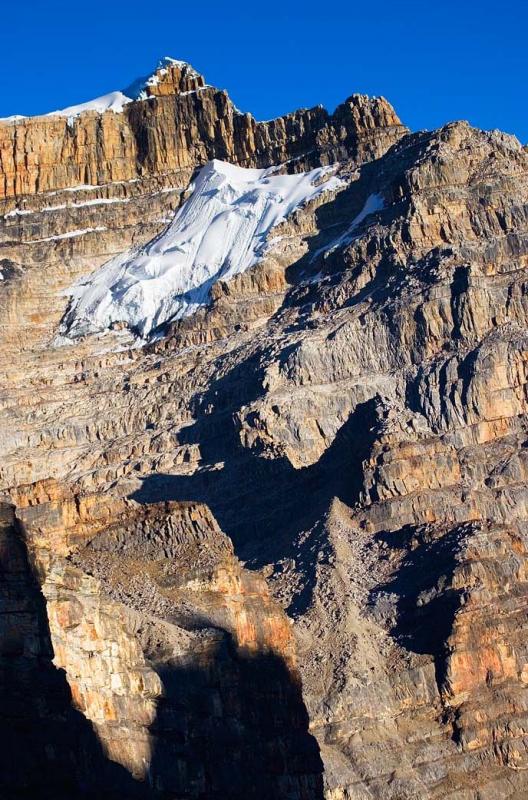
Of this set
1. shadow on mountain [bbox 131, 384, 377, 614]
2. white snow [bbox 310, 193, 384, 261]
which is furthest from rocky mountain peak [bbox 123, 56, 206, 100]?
shadow on mountain [bbox 131, 384, 377, 614]

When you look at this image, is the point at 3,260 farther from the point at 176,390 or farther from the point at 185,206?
the point at 176,390

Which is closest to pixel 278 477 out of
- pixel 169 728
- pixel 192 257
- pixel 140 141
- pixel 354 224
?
pixel 354 224

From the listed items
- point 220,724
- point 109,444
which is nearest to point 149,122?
point 109,444

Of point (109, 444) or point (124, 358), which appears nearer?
point (109, 444)

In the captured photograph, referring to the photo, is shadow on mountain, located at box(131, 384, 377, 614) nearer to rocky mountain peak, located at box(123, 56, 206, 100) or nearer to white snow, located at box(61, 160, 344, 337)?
Answer: white snow, located at box(61, 160, 344, 337)

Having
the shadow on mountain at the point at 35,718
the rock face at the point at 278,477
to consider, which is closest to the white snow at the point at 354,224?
the rock face at the point at 278,477
